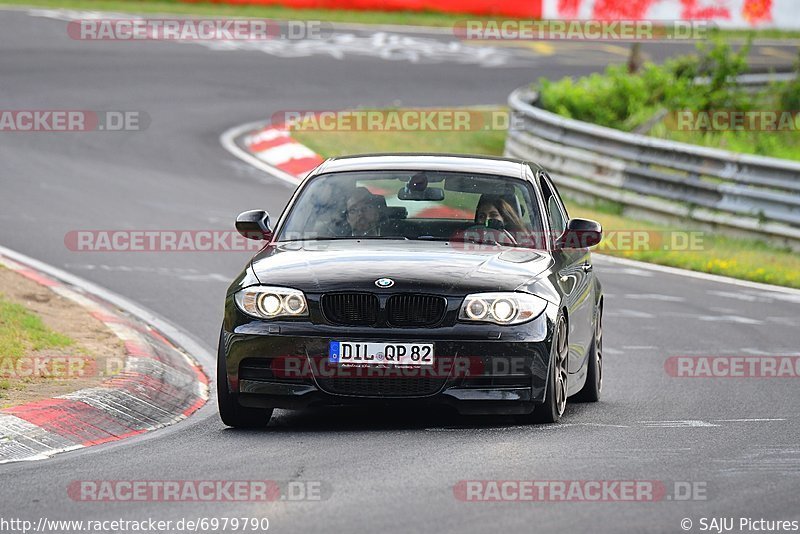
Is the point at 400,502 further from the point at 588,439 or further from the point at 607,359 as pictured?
the point at 607,359

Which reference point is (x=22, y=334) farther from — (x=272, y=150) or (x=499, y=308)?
(x=272, y=150)

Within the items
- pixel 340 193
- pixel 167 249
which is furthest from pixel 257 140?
pixel 340 193

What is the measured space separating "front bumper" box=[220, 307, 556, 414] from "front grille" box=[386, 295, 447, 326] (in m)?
0.07

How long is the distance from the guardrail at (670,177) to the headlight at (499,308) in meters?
10.4

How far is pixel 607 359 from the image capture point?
11914 millimetres

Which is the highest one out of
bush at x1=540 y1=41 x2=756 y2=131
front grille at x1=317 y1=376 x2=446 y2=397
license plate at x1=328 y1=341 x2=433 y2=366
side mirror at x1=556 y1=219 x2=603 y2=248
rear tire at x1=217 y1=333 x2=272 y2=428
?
side mirror at x1=556 y1=219 x2=603 y2=248

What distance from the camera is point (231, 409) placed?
8.55 m

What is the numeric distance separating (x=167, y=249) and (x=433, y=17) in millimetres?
21328

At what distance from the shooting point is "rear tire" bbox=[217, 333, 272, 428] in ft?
27.9

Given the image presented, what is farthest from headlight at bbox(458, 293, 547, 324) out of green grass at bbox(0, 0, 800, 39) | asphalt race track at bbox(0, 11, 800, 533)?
green grass at bbox(0, 0, 800, 39)

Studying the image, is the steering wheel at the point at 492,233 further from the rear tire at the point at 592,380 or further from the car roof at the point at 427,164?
the rear tire at the point at 592,380

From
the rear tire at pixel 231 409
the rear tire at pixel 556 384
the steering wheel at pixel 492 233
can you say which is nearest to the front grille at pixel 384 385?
the rear tire at pixel 231 409

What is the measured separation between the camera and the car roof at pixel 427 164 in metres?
9.76

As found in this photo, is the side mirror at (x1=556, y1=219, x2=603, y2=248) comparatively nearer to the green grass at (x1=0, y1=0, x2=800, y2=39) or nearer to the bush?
the bush
